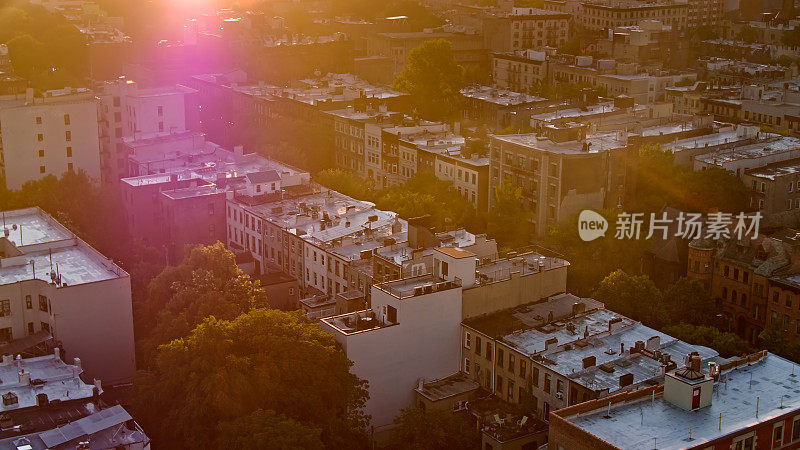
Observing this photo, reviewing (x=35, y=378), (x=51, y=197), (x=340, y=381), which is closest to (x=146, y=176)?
(x=51, y=197)

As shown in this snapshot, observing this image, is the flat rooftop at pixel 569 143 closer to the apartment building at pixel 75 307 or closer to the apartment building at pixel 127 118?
the apartment building at pixel 127 118

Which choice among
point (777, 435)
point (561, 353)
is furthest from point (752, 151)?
point (777, 435)

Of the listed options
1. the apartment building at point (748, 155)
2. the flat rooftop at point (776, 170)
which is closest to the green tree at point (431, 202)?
the apartment building at point (748, 155)

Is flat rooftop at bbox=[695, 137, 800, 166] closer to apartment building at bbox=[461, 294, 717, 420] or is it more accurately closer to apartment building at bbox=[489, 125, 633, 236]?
apartment building at bbox=[489, 125, 633, 236]

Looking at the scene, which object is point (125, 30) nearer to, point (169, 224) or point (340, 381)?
point (169, 224)

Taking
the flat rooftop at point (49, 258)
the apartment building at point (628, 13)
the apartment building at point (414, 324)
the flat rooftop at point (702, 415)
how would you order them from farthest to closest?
the apartment building at point (628, 13), the flat rooftop at point (49, 258), the apartment building at point (414, 324), the flat rooftop at point (702, 415)

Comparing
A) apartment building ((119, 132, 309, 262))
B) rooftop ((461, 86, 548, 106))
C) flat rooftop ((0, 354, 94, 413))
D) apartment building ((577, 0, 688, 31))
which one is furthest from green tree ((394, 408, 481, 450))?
apartment building ((577, 0, 688, 31))
